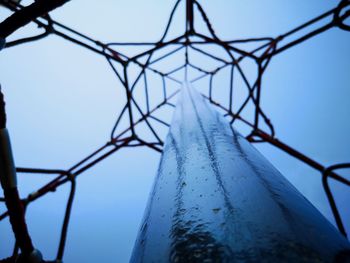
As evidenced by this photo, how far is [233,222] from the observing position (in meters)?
0.62

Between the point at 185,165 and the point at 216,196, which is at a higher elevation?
the point at 185,165

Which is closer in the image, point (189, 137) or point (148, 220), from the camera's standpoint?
point (148, 220)

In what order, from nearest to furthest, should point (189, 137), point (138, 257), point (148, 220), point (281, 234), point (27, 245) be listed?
point (281, 234), point (138, 257), point (148, 220), point (27, 245), point (189, 137)

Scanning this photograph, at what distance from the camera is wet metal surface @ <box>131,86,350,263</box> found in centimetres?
53

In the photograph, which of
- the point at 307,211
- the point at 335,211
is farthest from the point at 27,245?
the point at 335,211

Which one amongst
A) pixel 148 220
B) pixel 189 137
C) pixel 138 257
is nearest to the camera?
pixel 138 257

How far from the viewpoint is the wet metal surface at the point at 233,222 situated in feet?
1.75

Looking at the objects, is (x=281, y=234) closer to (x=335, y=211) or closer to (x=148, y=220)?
(x=148, y=220)

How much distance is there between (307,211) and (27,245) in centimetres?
101

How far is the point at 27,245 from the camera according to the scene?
0.99 m

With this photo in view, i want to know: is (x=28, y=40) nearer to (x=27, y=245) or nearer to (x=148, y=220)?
(x=27, y=245)

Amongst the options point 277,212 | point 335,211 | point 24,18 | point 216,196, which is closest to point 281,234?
point 277,212

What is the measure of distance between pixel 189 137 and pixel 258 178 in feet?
2.33

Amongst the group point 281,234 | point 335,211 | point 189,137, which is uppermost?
point 189,137
